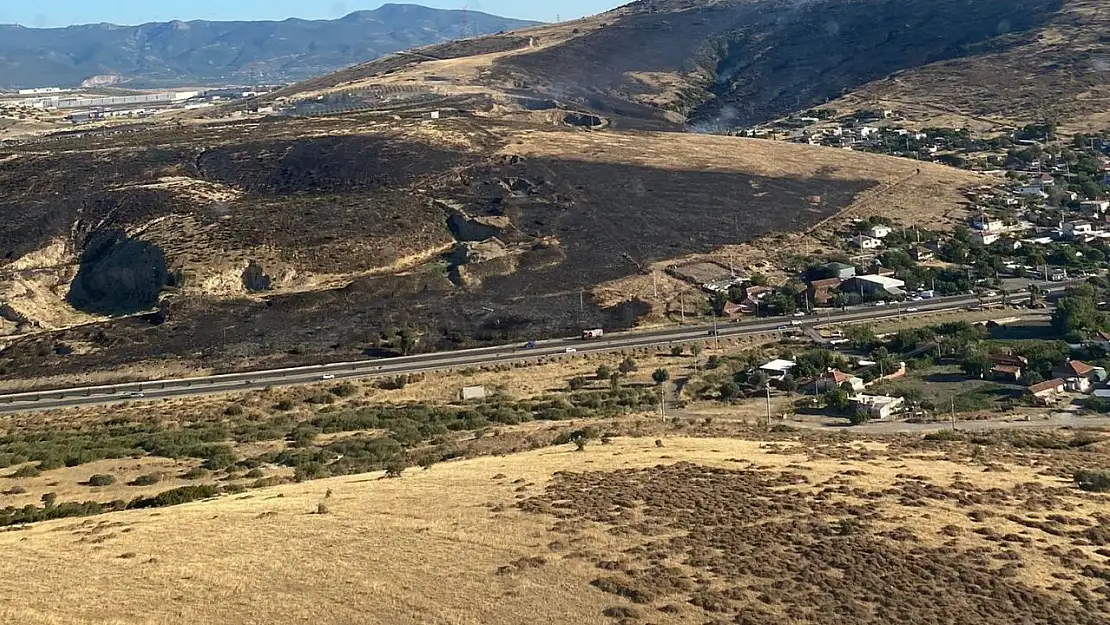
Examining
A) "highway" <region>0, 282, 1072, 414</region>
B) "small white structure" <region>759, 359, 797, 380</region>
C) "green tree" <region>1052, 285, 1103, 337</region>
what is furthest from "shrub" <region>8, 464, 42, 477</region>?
"green tree" <region>1052, 285, 1103, 337</region>

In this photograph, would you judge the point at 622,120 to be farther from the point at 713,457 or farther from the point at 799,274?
the point at 713,457

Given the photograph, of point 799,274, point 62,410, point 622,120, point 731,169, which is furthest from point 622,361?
point 622,120

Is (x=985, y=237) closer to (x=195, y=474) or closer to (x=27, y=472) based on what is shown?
(x=195, y=474)

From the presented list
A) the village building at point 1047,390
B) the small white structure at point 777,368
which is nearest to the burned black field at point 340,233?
the small white structure at point 777,368

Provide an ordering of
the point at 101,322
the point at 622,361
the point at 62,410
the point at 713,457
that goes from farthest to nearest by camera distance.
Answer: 1. the point at 101,322
2. the point at 622,361
3. the point at 62,410
4. the point at 713,457

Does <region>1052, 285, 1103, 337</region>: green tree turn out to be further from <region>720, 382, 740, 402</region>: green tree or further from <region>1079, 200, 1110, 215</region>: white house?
<region>1079, 200, 1110, 215</region>: white house

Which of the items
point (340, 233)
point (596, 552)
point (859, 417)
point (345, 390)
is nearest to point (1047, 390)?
point (859, 417)

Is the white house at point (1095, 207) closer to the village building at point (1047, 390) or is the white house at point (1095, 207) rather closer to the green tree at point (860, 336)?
the green tree at point (860, 336)
